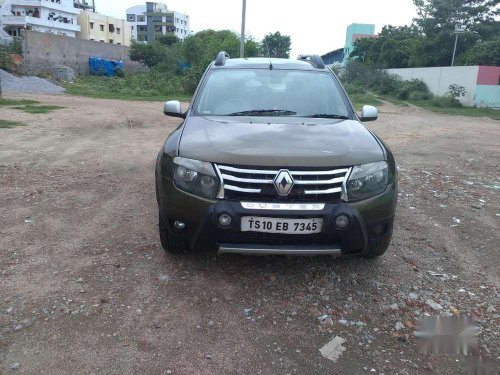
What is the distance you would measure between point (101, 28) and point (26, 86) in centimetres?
5480

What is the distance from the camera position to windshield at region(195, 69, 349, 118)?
4.08 metres

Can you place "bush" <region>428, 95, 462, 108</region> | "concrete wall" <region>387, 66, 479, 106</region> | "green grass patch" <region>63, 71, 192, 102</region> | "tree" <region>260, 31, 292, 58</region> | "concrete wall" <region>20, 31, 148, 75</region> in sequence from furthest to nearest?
"tree" <region>260, 31, 292, 58</region>
"concrete wall" <region>20, 31, 148, 75</region>
"bush" <region>428, 95, 462, 108</region>
"concrete wall" <region>387, 66, 479, 106</region>
"green grass patch" <region>63, 71, 192, 102</region>

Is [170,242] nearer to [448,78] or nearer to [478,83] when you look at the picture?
[478,83]

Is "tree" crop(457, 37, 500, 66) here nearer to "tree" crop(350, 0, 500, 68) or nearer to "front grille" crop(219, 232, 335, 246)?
"tree" crop(350, 0, 500, 68)

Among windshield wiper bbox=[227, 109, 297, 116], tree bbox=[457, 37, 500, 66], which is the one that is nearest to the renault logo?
windshield wiper bbox=[227, 109, 297, 116]

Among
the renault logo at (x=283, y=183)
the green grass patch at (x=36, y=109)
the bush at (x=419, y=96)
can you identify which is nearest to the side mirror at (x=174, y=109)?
the renault logo at (x=283, y=183)

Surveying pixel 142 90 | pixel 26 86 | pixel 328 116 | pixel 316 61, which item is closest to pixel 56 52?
pixel 26 86

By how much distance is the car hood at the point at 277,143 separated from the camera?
118 inches

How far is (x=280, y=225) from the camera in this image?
9.62 feet

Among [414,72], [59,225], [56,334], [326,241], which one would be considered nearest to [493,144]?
[326,241]

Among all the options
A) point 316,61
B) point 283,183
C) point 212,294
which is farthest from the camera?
point 316,61

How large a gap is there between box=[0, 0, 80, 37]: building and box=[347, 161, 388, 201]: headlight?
6728 centimetres

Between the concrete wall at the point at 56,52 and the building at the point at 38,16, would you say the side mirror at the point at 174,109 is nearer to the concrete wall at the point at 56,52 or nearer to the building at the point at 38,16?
the concrete wall at the point at 56,52

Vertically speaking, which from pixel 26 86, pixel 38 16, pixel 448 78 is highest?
pixel 38 16
